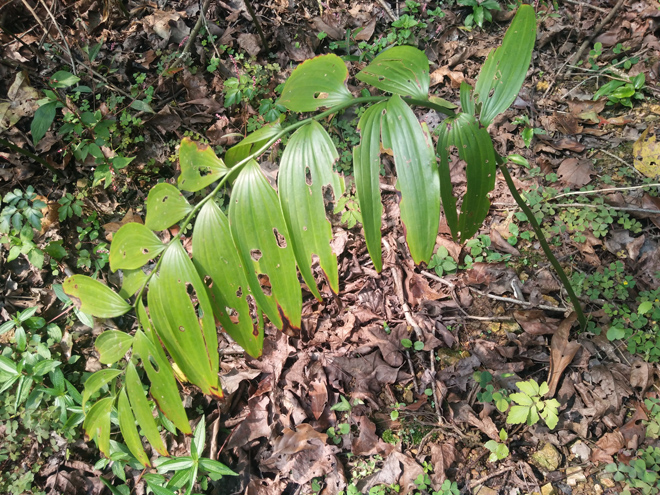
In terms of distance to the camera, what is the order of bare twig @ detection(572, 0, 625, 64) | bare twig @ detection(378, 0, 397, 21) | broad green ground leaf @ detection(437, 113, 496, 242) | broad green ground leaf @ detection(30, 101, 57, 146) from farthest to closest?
bare twig @ detection(378, 0, 397, 21)
bare twig @ detection(572, 0, 625, 64)
broad green ground leaf @ detection(30, 101, 57, 146)
broad green ground leaf @ detection(437, 113, 496, 242)

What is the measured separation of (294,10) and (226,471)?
9.22ft

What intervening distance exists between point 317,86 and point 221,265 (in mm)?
571

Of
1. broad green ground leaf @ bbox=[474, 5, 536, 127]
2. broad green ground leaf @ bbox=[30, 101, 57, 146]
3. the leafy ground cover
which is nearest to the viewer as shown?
broad green ground leaf @ bbox=[474, 5, 536, 127]

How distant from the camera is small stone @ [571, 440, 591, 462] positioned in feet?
5.14

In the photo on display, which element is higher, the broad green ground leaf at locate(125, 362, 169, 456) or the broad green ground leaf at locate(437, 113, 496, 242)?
the broad green ground leaf at locate(437, 113, 496, 242)

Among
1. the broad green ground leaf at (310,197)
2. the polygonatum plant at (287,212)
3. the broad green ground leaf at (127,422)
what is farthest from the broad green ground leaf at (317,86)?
the broad green ground leaf at (127,422)

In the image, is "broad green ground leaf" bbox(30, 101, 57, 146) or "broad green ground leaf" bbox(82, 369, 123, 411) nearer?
"broad green ground leaf" bbox(82, 369, 123, 411)

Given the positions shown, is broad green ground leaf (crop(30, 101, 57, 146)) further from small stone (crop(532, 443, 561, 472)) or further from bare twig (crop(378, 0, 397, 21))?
small stone (crop(532, 443, 561, 472))

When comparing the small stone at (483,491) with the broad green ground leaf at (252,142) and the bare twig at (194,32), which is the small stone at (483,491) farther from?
the bare twig at (194,32)

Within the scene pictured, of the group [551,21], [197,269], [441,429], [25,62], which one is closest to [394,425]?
[441,429]

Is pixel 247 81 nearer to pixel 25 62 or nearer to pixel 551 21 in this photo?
pixel 25 62

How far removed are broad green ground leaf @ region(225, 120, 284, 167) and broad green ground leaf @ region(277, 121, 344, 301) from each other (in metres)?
0.17

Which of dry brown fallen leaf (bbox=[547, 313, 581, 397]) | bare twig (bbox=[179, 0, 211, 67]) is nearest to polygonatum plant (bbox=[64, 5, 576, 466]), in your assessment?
dry brown fallen leaf (bbox=[547, 313, 581, 397])

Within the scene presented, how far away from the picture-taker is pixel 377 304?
2.02 meters
